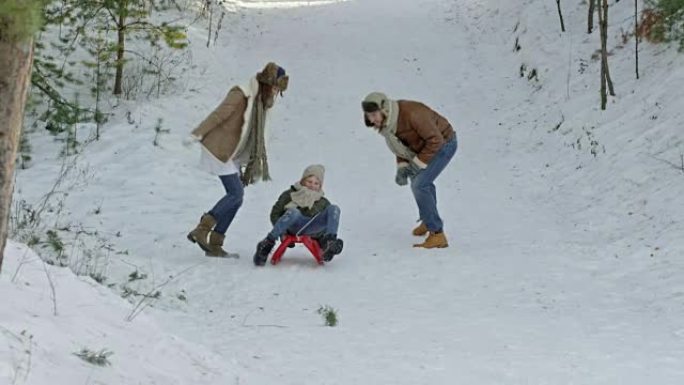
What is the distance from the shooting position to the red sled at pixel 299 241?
8.23 meters

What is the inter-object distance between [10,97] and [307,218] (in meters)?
4.54

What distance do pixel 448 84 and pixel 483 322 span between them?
10.9 meters

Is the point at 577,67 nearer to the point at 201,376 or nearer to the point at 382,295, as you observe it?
the point at 382,295

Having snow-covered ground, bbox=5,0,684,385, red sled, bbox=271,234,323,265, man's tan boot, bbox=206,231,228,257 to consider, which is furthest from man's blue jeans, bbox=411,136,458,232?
man's tan boot, bbox=206,231,228,257

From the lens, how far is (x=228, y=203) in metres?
8.38

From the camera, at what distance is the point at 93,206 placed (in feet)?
32.6

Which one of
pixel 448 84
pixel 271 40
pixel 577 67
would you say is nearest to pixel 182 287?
pixel 577 67

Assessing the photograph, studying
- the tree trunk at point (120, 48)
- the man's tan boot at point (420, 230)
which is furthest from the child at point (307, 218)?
the tree trunk at point (120, 48)

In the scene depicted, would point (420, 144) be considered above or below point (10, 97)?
above

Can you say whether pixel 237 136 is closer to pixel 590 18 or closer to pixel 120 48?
pixel 120 48

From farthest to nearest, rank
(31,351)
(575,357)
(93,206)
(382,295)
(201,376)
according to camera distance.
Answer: (93,206) → (382,295) → (575,357) → (201,376) → (31,351)

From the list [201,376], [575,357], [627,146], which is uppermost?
[627,146]

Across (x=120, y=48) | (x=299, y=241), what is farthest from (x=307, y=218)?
(x=120, y=48)

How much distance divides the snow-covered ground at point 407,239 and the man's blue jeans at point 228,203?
388 mm
